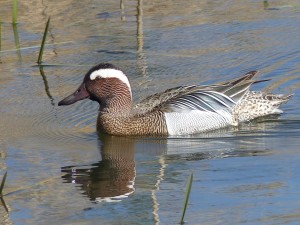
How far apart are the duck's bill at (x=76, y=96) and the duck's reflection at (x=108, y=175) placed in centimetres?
73

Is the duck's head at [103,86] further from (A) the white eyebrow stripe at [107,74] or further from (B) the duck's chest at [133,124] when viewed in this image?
(B) the duck's chest at [133,124]

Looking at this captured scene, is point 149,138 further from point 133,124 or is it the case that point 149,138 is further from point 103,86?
point 103,86

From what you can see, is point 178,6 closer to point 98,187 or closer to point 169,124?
point 169,124

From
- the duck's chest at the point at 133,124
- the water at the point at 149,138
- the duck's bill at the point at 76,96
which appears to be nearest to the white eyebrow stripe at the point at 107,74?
the duck's bill at the point at 76,96

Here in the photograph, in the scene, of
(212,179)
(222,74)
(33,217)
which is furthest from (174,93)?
(33,217)

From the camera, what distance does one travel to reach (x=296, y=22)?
46.0ft

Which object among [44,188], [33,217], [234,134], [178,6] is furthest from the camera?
[178,6]

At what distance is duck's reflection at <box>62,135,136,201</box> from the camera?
27.7 ft

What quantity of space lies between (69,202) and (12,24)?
6.79 metres

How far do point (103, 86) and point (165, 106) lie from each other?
661mm

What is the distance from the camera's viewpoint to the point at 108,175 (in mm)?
9070

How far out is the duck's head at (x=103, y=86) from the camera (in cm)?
1077

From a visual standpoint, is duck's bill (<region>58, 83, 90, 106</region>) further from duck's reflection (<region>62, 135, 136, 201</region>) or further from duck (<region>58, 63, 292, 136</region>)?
duck's reflection (<region>62, 135, 136, 201</region>)

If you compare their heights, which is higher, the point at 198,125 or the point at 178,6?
the point at 178,6
